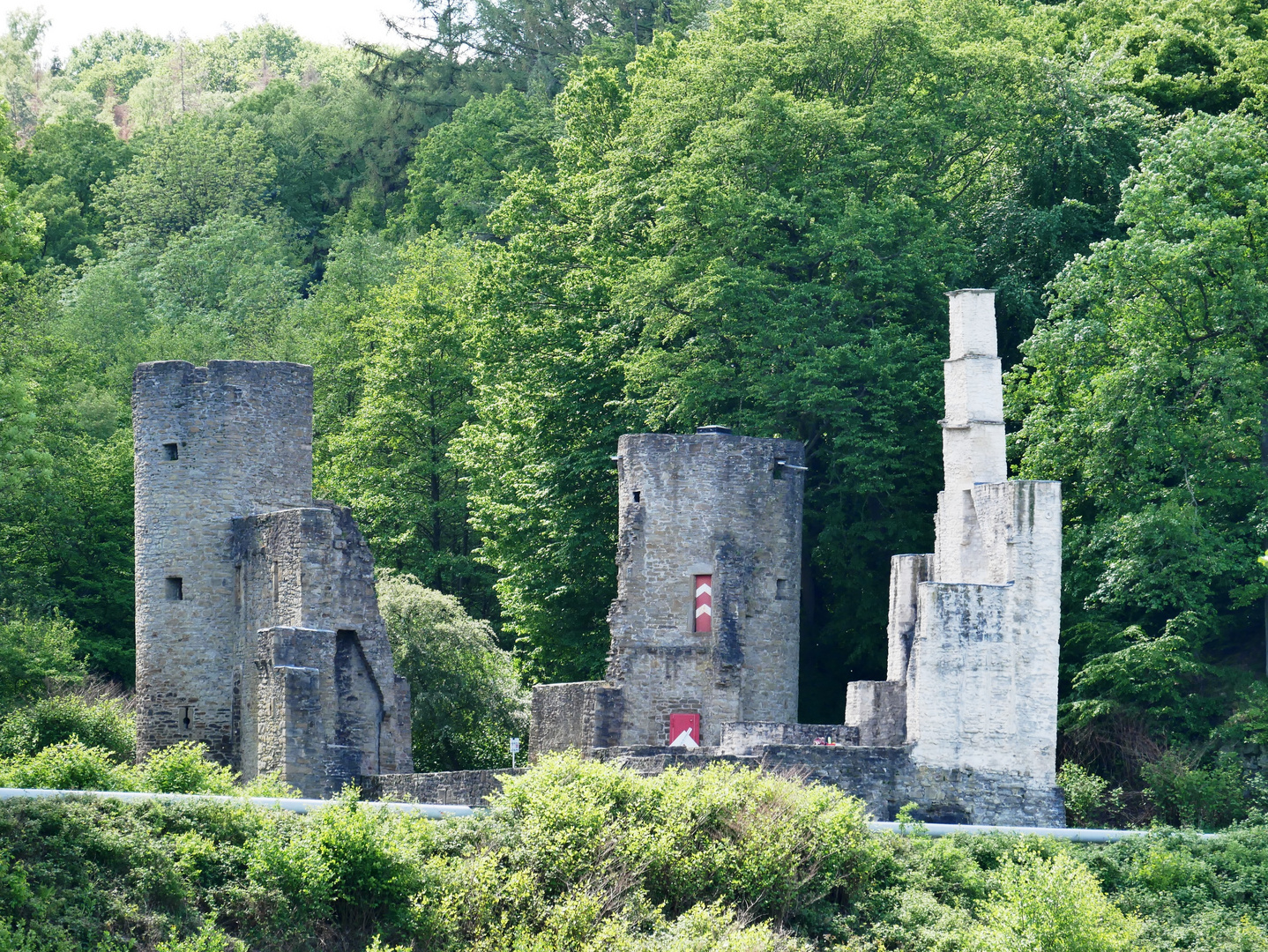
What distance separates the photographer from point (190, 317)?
66250 mm

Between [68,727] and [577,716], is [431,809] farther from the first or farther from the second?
[68,727]

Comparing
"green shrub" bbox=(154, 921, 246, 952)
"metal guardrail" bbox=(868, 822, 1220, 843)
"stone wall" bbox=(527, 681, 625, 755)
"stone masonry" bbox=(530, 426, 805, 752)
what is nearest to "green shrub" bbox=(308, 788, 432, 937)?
"green shrub" bbox=(154, 921, 246, 952)

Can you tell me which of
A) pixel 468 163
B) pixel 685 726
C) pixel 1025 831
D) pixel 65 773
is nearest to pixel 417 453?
pixel 685 726

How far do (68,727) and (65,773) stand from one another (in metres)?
11.2

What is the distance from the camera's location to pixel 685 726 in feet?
112

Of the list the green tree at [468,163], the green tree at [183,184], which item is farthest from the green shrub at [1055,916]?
the green tree at [183,184]

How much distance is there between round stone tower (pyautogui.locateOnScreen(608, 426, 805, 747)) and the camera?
112 feet

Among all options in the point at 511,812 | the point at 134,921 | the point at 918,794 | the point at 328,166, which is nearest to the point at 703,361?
the point at 918,794

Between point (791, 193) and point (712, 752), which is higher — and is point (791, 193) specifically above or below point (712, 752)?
above

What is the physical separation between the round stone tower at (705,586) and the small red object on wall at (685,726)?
42 mm

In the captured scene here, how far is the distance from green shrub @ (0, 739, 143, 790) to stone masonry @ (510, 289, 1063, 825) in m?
7.82

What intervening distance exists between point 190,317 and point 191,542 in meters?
32.0

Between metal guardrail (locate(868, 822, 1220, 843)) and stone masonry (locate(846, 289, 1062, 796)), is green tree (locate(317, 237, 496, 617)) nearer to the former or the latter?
stone masonry (locate(846, 289, 1062, 796))

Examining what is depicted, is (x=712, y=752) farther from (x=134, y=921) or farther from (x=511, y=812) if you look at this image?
(x=134, y=921)
